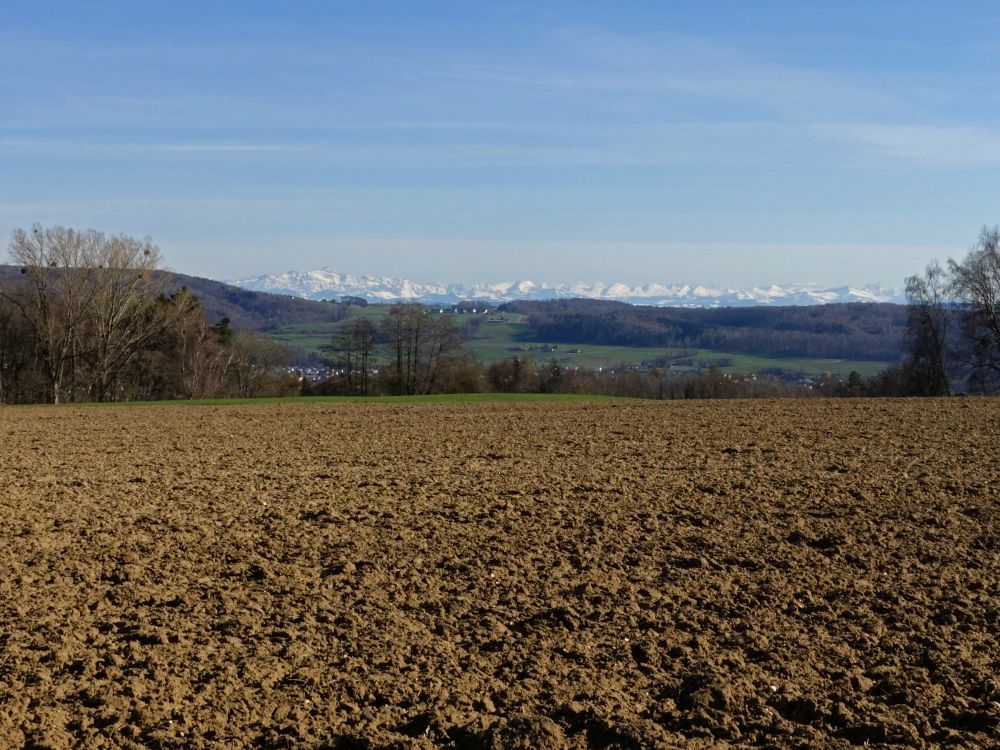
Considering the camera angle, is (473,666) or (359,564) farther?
(359,564)

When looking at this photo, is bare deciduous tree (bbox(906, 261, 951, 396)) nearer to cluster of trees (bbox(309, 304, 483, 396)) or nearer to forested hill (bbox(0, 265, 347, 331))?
cluster of trees (bbox(309, 304, 483, 396))

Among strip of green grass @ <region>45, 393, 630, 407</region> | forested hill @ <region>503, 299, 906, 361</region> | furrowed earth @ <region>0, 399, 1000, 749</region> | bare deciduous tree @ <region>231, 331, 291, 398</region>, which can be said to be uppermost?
forested hill @ <region>503, 299, 906, 361</region>

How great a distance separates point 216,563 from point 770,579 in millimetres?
6208

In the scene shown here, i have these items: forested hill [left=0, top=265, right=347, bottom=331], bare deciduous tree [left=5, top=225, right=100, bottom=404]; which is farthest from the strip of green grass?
forested hill [left=0, top=265, right=347, bottom=331]

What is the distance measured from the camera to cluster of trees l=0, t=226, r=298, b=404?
57156 millimetres

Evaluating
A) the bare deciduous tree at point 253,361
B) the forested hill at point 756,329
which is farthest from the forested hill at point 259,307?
the bare deciduous tree at point 253,361

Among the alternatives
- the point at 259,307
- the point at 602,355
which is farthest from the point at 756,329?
the point at 259,307

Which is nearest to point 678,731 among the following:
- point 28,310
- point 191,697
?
point 191,697

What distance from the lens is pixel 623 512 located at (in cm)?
1412

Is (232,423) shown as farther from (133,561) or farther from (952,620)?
(952,620)

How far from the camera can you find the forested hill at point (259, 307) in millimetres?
143625

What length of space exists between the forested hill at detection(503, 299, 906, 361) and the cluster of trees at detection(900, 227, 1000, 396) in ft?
221

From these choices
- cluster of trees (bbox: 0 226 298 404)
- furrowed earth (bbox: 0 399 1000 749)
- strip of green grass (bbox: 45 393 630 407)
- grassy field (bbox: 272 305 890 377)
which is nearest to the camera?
furrowed earth (bbox: 0 399 1000 749)

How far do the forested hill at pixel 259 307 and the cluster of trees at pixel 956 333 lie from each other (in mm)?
87646
